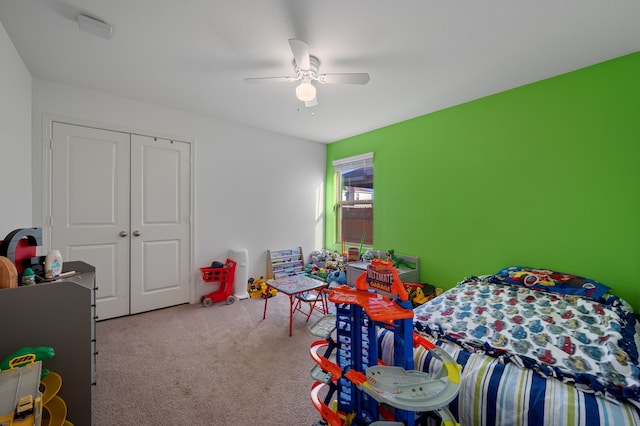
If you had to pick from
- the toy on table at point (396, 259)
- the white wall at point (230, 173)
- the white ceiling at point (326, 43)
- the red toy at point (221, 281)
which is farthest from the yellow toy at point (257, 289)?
the white ceiling at point (326, 43)

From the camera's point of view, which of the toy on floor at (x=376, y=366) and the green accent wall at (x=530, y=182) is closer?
the toy on floor at (x=376, y=366)

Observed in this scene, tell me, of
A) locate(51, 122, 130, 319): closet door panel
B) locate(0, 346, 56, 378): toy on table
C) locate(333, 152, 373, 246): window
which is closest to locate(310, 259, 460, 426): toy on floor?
locate(0, 346, 56, 378): toy on table

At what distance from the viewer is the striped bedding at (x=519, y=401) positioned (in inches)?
40.2

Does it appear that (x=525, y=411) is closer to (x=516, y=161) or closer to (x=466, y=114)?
(x=516, y=161)

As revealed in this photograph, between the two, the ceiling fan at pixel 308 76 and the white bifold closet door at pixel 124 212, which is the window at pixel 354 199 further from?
the white bifold closet door at pixel 124 212

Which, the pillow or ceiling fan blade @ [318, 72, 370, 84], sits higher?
ceiling fan blade @ [318, 72, 370, 84]

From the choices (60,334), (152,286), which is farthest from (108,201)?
(60,334)

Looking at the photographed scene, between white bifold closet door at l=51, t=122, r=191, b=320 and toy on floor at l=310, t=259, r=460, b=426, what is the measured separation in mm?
2645

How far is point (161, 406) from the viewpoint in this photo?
1.64 meters

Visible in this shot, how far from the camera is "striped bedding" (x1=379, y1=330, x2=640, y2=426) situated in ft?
3.35

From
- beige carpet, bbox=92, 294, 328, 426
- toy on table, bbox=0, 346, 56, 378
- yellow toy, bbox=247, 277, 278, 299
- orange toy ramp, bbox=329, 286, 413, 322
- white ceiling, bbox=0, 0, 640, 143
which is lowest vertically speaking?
beige carpet, bbox=92, 294, 328, 426

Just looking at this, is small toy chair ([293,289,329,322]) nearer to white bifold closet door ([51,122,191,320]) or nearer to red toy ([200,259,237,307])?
red toy ([200,259,237,307])

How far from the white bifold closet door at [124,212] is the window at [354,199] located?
244cm

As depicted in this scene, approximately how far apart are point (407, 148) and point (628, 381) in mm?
2913
